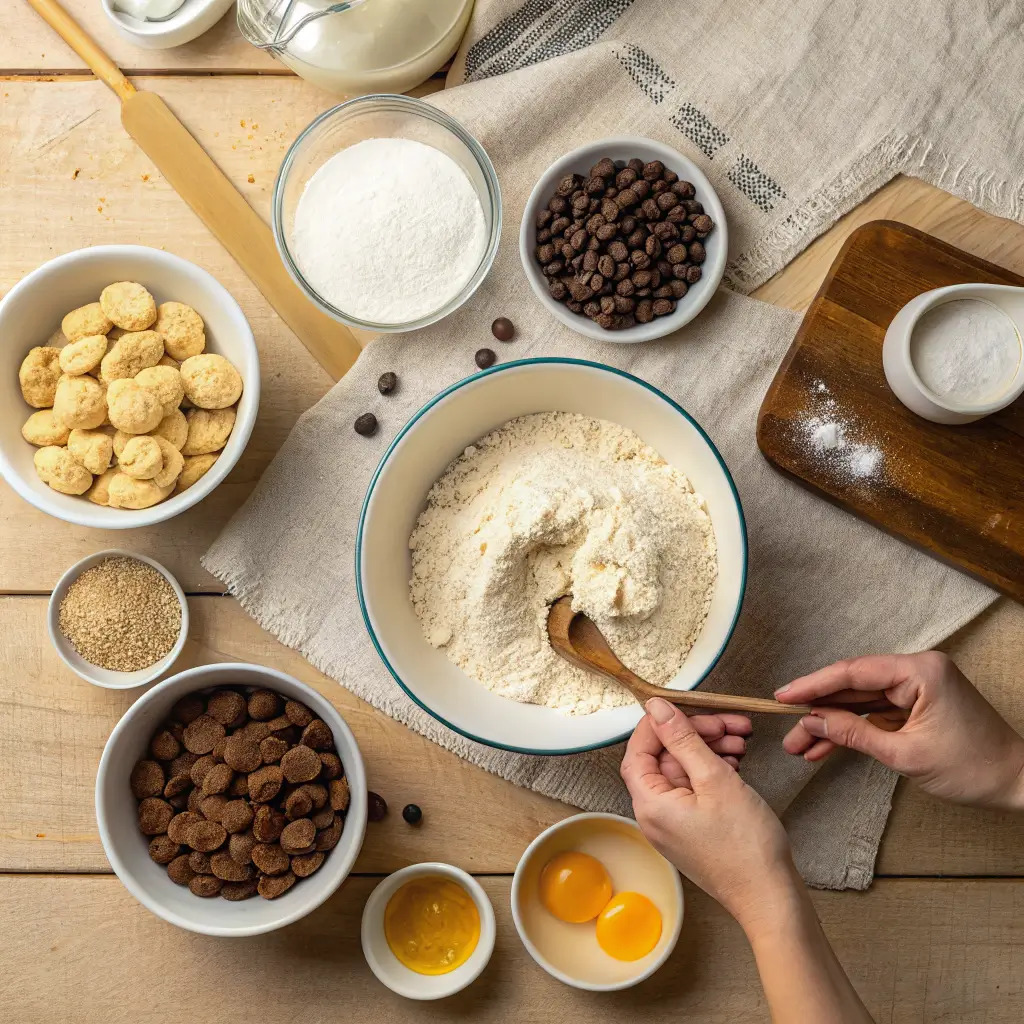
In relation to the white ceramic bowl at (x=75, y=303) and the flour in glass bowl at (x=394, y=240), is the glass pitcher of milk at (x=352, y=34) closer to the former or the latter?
the flour in glass bowl at (x=394, y=240)

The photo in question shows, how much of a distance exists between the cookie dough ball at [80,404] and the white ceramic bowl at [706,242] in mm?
797

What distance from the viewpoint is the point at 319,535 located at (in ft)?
5.77

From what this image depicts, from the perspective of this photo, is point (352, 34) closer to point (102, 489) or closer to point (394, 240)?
point (394, 240)

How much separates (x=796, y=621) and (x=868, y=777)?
331mm

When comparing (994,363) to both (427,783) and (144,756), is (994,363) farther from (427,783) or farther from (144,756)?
(144,756)

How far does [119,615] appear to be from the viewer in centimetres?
169

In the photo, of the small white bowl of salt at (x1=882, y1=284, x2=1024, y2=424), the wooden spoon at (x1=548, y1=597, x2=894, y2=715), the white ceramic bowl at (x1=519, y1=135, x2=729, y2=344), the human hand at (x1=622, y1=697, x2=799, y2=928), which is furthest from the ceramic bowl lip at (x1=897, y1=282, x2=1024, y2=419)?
the human hand at (x1=622, y1=697, x2=799, y2=928)

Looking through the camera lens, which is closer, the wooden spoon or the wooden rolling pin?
the wooden spoon

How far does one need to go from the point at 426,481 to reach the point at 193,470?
41cm

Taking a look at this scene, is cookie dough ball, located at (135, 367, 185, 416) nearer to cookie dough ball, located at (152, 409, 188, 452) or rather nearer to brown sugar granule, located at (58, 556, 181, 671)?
cookie dough ball, located at (152, 409, 188, 452)

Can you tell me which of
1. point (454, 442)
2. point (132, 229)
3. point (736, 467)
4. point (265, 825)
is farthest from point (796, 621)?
A: point (132, 229)

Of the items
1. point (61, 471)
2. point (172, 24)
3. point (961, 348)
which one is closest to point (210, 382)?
point (61, 471)

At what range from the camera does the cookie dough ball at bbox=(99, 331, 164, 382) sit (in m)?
1.62

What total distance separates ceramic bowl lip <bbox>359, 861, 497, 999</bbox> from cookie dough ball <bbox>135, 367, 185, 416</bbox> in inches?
36.3
